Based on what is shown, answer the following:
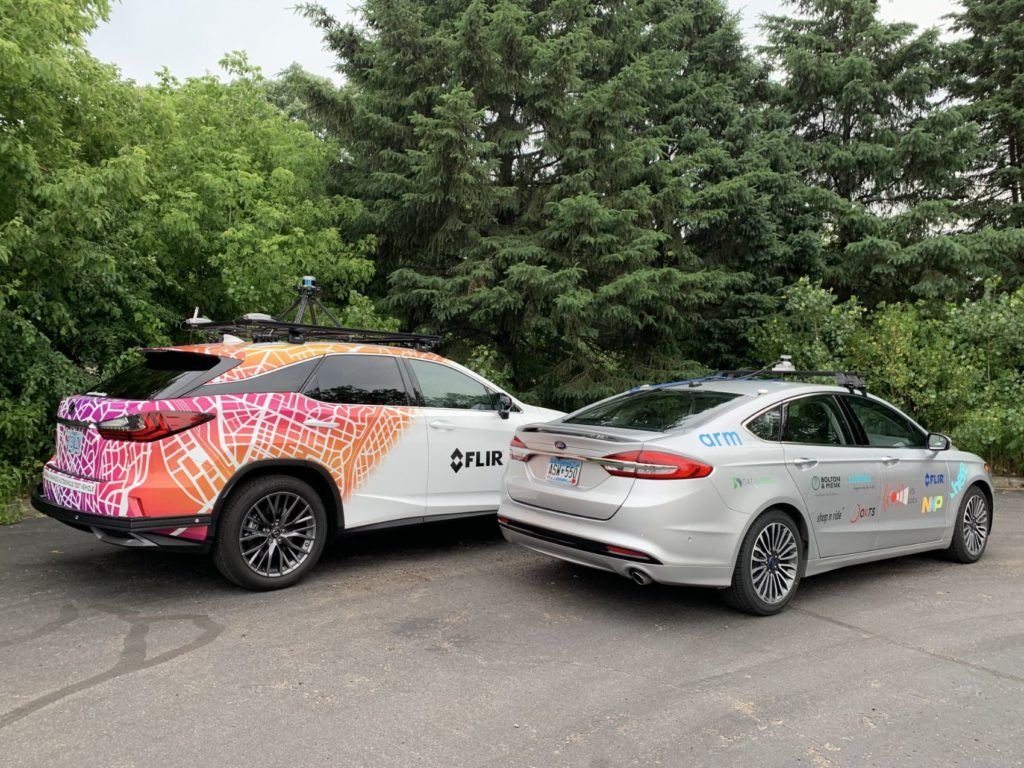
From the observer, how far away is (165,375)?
5.18 m

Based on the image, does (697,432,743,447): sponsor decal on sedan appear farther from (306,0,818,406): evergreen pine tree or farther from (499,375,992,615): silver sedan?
(306,0,818,406): evergreen pine tree

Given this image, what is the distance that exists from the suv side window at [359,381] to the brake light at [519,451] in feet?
3.60

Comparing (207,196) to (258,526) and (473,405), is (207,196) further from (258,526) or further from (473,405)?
(258,526)

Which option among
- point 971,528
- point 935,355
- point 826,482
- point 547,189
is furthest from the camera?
point 547,189

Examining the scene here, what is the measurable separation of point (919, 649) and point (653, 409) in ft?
7.21

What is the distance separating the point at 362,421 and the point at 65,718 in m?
2.79

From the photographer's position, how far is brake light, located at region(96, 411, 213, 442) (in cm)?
471

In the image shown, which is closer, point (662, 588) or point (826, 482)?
point (826, 482)

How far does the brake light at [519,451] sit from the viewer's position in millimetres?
5367

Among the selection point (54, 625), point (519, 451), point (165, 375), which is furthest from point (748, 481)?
point (54, 625)

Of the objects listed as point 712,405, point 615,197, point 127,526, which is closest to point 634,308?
point 615,197

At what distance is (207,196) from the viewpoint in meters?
10.2

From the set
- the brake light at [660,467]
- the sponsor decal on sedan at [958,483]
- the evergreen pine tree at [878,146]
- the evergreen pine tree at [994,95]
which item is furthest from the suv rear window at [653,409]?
the evergreen pine tree at [994,95]

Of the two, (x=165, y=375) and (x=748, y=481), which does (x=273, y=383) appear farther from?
(x=748, y=481)
